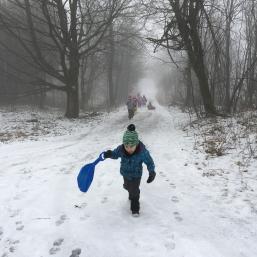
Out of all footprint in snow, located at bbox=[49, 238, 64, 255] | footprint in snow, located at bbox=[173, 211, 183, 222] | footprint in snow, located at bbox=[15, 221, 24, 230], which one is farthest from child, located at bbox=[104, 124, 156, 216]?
footprint in snow, located at bbox=[15, 221, 24, 230]

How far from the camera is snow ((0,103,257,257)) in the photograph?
5204 mm

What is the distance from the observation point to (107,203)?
6.98 metres

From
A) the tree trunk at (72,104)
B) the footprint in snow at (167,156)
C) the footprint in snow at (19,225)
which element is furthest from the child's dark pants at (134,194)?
the tree trunk at (72,104)

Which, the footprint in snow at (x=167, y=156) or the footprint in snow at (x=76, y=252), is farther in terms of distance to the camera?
the footprint in snow at (x=167, y=156)

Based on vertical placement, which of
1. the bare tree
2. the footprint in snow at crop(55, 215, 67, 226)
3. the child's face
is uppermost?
the bare tree

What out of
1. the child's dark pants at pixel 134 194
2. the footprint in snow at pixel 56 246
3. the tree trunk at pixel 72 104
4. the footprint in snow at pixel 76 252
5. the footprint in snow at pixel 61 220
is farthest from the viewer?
the tree trunk at pixel 72 104

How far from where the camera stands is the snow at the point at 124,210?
5204mm

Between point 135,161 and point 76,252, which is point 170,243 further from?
point 135,161

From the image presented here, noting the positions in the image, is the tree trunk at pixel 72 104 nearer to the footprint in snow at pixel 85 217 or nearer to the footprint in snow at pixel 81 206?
the footprint in snow at pixel 81 206

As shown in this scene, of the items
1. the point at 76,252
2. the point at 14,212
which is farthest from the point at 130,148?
the point at 14,212

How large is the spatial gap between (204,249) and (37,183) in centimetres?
448

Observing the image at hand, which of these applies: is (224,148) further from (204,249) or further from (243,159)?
(204,249)

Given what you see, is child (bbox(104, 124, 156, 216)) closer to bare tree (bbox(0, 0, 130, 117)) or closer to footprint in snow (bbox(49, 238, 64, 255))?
footprint in snow (bbox(49, 238, 64, 255))

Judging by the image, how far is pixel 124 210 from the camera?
6645 mm
